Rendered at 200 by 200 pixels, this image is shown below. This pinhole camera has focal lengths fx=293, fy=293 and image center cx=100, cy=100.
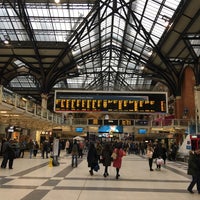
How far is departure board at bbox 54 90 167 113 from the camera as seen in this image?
27.2 metres

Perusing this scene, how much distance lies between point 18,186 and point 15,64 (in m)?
37.1

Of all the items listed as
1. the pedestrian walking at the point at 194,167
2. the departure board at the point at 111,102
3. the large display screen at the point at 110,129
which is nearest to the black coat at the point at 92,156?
the pedestrian walking at the point at 194,167

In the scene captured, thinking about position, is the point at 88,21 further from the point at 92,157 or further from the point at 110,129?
the point at 92,157

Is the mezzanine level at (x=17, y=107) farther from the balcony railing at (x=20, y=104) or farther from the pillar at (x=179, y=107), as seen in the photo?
the pillar at (x=179, y=107)

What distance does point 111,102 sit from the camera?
27.3 metres

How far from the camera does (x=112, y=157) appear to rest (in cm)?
1359

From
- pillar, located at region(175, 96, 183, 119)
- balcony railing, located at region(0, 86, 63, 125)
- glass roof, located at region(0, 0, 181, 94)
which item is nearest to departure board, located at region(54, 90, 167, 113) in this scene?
balcony railing, located at region(0, 86, 63, 125)

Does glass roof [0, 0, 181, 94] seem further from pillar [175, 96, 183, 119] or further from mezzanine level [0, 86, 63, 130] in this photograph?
mezzanine level [0, 86, 63, 130]

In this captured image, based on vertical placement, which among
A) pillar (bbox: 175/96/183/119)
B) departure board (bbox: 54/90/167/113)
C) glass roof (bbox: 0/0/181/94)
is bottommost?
departure board (bbox: 54/90/167/113)

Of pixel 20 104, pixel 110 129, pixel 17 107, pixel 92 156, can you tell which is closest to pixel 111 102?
pixel 20 104

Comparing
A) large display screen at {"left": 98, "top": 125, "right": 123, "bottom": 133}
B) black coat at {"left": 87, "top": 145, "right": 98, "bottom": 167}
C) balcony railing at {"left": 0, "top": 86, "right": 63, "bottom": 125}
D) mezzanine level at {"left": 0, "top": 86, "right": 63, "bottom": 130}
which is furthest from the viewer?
large display screen at {"left": 98, "top": 125, "right": 123, "bottom": 133}

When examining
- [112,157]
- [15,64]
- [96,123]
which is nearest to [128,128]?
[96,123]

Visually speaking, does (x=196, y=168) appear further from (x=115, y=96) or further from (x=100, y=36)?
(x=100, y=36)

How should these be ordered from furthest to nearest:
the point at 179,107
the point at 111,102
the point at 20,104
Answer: the point at 179,107, the point at 111,102, the point at 20,104
